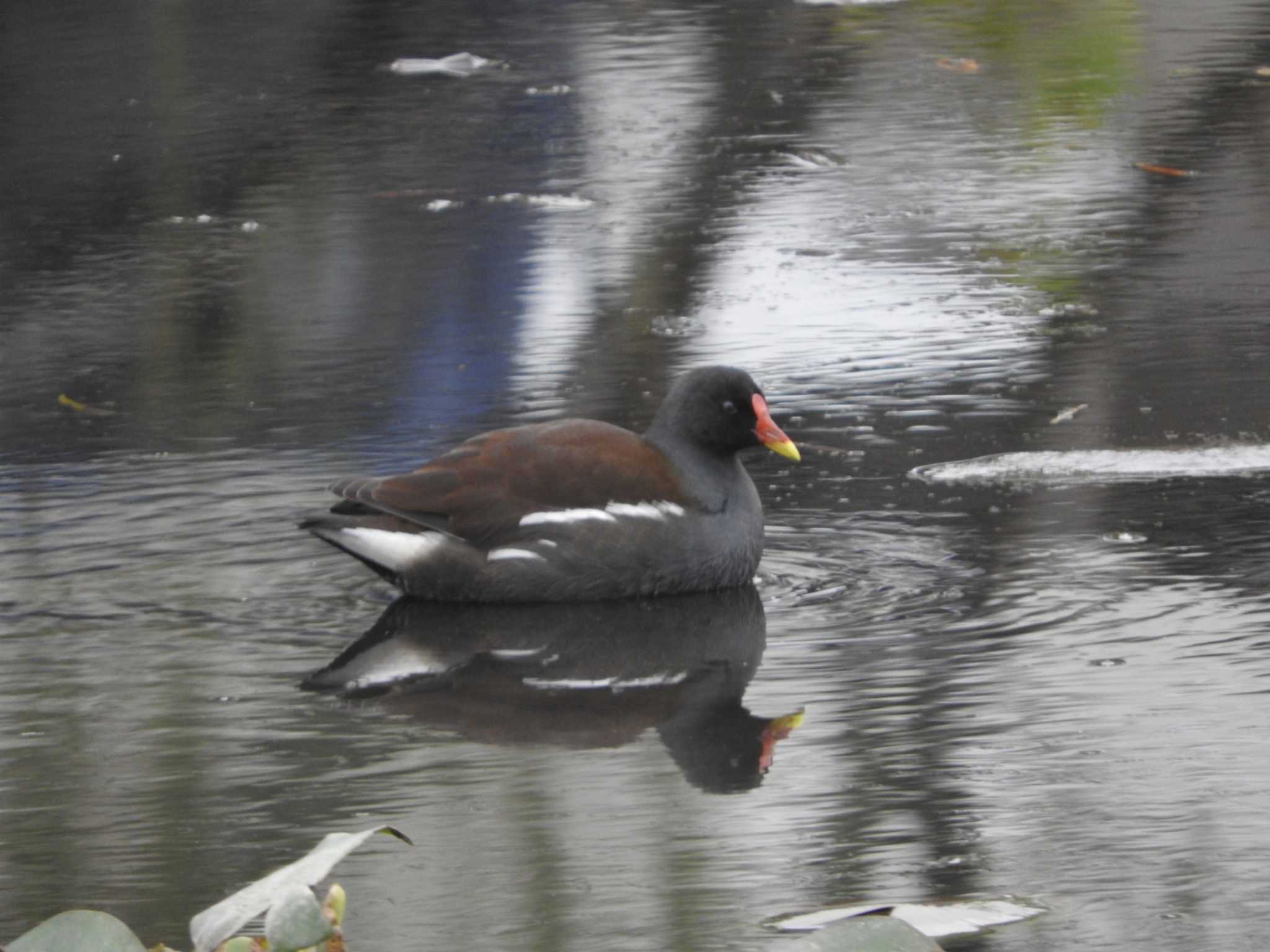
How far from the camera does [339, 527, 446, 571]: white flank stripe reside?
6.85 metres

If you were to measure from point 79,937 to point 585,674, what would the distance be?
9.07ft

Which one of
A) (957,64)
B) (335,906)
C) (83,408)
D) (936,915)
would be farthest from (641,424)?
(957,64)

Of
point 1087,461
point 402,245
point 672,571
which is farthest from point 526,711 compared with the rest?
point 402,245

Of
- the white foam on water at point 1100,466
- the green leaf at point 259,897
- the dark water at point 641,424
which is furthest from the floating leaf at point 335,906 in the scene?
the white foam on water at point 1100,466

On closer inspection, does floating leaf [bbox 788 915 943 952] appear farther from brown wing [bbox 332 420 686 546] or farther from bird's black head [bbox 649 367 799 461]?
bird's black head [bbox 649 367 799 461]

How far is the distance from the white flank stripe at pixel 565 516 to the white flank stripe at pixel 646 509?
0.03 metres

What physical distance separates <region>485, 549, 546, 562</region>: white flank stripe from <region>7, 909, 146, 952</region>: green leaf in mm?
3362

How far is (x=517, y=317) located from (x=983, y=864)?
6.33m

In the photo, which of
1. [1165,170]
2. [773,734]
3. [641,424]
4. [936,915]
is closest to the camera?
[936,915]

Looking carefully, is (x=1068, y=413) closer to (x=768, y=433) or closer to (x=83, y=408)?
(x=768, y=433)

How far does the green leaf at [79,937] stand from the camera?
3494 mm

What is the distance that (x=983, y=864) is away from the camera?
464 centimetres

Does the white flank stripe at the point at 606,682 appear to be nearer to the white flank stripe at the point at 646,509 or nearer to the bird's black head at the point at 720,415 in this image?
the white flank stripe at the point at 646,509

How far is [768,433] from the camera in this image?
23.5ft
